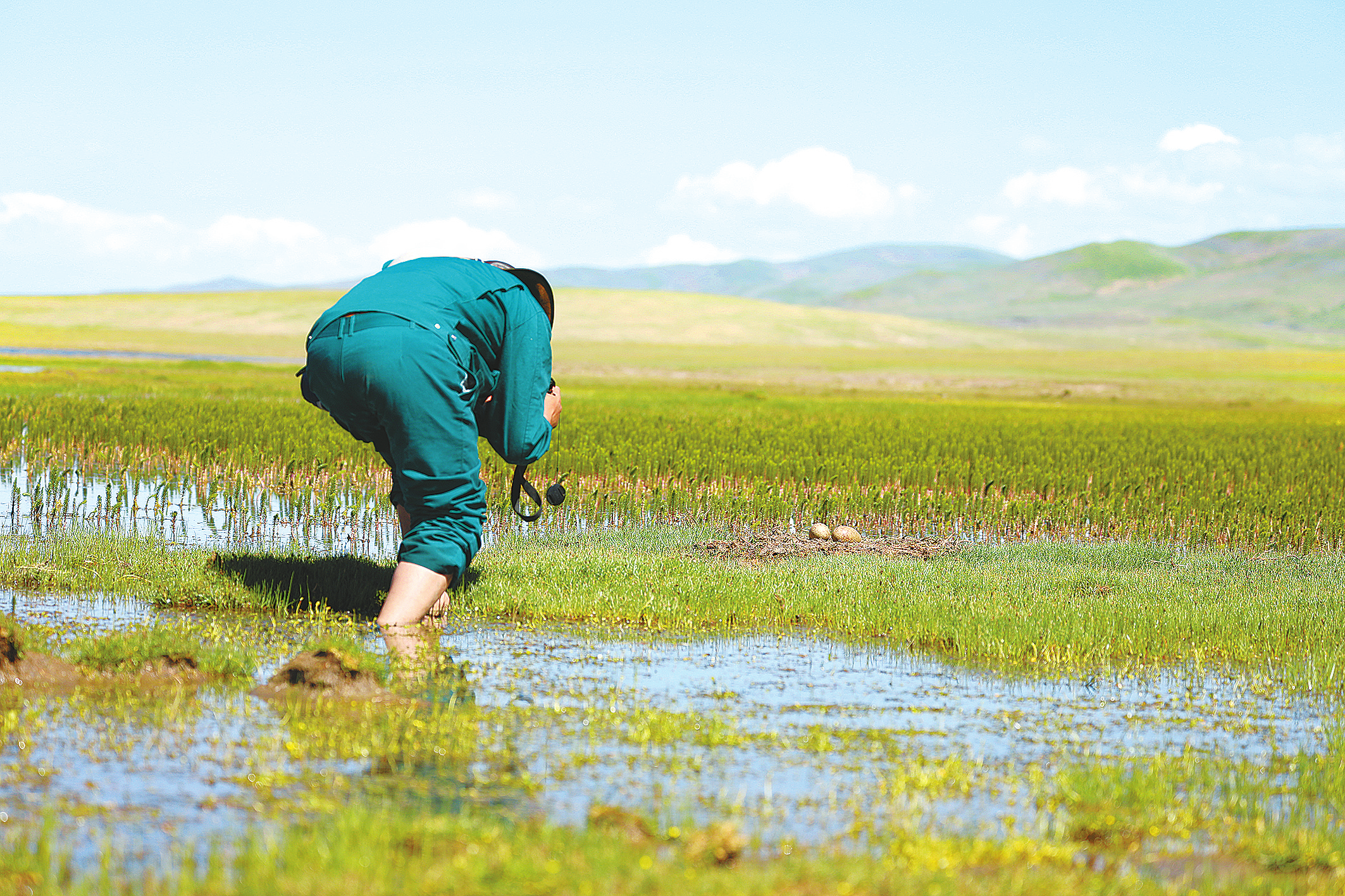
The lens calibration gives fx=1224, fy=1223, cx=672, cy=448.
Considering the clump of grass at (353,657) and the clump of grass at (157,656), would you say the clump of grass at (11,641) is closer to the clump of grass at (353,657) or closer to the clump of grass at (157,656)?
the clump of grass at (157,656)

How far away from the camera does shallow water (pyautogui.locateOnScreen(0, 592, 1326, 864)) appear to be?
353 centimetres

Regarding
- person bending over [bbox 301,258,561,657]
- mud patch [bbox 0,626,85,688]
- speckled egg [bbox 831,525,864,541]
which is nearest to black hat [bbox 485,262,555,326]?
person bending over [bbox 301,258,561,657]

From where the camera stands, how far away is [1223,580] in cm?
889

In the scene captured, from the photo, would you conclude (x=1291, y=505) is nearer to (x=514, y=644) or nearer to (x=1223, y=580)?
(x=1223, y=580)

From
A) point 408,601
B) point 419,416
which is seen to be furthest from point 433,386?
point 408,601

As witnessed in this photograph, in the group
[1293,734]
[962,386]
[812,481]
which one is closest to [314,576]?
[1293,734]

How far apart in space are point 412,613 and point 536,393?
1178 millimetres

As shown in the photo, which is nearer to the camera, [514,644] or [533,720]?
[533,720]

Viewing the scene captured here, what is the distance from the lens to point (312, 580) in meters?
7.06

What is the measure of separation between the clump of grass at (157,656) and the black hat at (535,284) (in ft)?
7.18

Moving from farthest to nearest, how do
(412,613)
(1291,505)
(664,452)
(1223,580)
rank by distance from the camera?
(664,452) < (1291,505) < (1223,580) < (412,613)

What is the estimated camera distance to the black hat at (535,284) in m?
6.05

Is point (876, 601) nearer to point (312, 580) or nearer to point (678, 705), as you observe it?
point (678, 705)

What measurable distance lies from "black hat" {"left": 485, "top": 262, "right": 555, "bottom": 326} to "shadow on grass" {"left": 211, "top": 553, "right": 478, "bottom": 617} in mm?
1803
